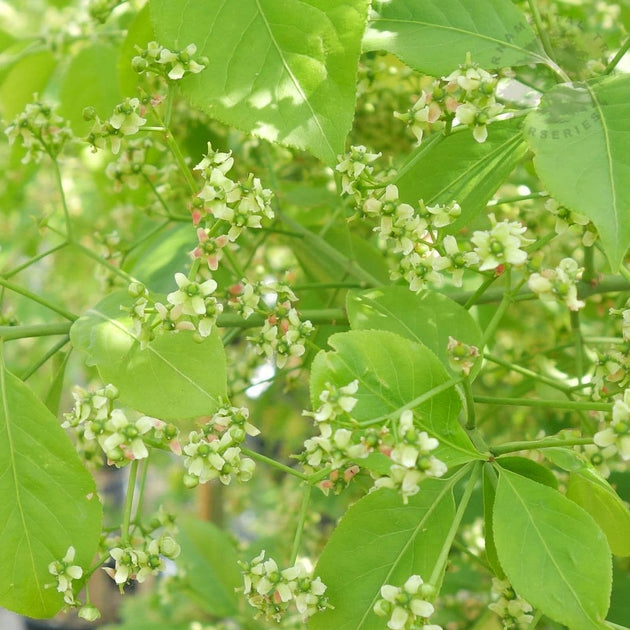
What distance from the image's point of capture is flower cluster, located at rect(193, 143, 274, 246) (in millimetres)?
909

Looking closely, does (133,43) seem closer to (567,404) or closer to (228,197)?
(228,197)

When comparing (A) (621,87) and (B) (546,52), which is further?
(B) (546,52)

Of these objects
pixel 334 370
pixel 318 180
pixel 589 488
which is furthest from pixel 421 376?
pixel 318 180

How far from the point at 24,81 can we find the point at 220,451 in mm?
1019

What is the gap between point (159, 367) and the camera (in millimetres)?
885

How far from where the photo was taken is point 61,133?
116 centimetres

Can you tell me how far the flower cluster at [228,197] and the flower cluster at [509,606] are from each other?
457 millimetres

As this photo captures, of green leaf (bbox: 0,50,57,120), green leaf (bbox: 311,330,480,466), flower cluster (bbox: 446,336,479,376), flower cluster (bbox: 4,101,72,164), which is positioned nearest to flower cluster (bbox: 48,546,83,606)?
green leaf (bbox: 311,330,480,466)

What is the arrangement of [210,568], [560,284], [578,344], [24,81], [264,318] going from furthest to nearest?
[210,568]
[24,81]
[578,344]
[264,318]
[560,284]

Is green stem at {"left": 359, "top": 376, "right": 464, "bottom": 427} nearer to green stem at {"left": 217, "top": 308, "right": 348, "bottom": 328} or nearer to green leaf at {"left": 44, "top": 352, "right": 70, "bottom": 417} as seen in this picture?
green stem at {"left": 217, "top": 308, "right": 348, "bottom": 328}

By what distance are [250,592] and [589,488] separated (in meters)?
0.36

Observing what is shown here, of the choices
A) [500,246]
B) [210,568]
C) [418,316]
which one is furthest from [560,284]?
[210,568]

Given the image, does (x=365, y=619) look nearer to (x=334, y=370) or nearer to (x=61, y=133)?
(x=334, y=370)

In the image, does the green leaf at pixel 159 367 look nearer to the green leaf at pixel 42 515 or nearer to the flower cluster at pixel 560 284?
the green leaf at pixel 42 515
